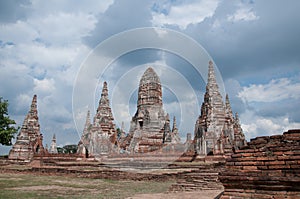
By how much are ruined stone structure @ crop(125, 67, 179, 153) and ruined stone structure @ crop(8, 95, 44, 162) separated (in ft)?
35.0

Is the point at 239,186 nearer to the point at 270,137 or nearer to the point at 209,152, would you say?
the point at 270,137

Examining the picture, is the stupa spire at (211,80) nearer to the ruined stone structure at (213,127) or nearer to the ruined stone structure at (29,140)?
the ruined stone structure at (213,127)

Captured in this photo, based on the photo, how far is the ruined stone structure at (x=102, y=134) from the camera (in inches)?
1157

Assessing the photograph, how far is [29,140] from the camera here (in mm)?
31750

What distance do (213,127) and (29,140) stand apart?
20751mm

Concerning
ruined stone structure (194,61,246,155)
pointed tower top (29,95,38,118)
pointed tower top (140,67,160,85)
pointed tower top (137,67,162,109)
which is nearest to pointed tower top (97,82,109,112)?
pointed tower top (137,67,162,109)

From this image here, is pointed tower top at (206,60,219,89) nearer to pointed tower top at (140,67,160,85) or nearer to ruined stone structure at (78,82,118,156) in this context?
pointed tower top at (140,67,160,85)

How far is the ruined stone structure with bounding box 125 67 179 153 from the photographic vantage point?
A: 3403 cm

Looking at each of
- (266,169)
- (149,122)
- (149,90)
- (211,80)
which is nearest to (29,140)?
(149,122)

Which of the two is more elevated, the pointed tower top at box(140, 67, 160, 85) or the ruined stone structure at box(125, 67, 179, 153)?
the pointed tower top at box(140, 67, 160, 85)

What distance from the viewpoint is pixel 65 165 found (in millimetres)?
24734

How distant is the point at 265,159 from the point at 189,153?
20.9 metres

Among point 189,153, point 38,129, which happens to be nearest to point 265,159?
point 189,153

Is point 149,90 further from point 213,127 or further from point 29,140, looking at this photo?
point 29,140
